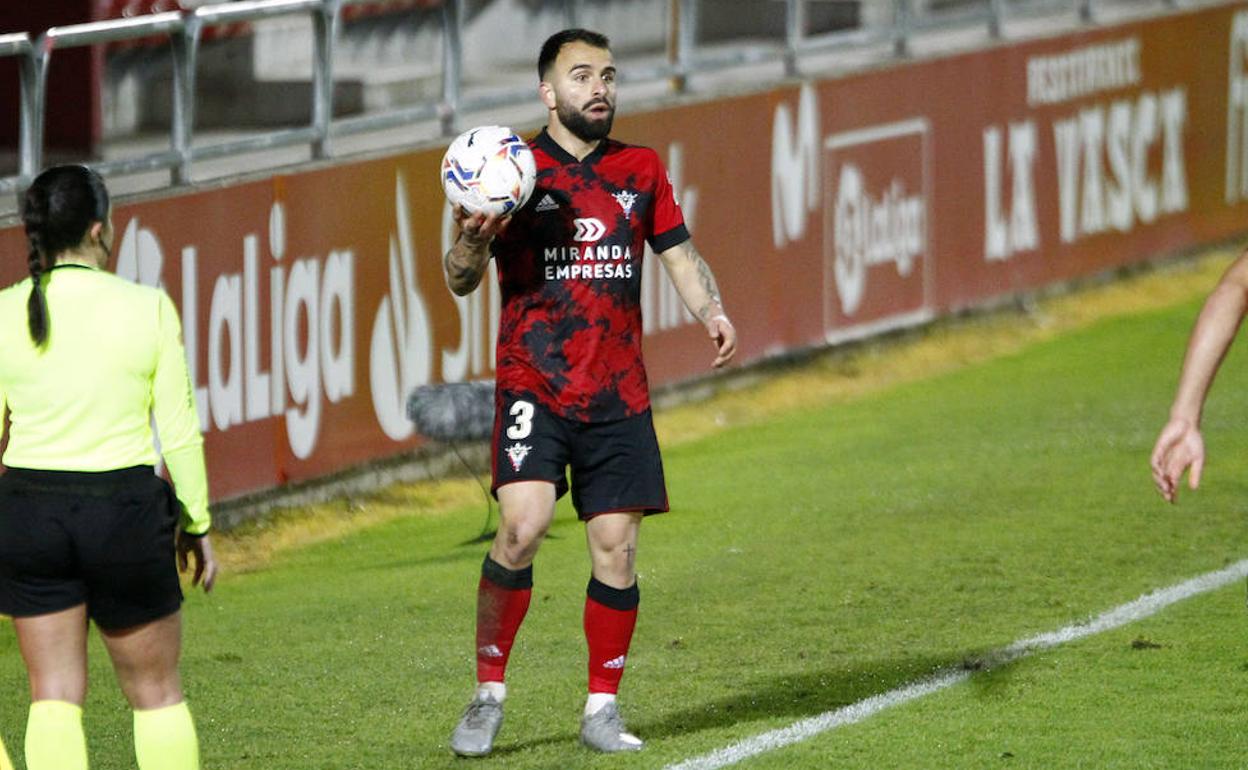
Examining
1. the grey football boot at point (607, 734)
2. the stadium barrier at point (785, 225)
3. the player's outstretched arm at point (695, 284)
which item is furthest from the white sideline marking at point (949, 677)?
the stadium barrier at point (785, 225)

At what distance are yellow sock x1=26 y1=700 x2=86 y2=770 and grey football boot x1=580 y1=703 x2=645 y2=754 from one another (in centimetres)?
187

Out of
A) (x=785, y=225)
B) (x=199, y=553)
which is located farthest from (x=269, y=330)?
(x=199, y=553)

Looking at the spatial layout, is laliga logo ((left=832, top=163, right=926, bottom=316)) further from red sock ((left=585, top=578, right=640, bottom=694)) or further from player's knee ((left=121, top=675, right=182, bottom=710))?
player's knee ((left=121, top=675, right=182, bottom=710))

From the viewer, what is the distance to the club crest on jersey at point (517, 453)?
670 centimetres

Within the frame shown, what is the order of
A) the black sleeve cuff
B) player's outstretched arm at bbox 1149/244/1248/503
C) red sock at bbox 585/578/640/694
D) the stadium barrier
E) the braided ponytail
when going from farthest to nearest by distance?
the stadium barrier < the black sleeve cuff < red sock at bbox 585/578/640/694 < the braided ponytail < player's outstretched arm at bbox 1149/244/1248/503

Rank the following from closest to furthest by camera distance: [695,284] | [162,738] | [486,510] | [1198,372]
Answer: [1198,372] → [162,738] → [695,284] → [486,510]

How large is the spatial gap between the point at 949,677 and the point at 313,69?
203 inches

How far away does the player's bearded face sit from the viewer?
6711mm

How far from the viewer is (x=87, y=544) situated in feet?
17.2

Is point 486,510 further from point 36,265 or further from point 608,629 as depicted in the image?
point 36,265

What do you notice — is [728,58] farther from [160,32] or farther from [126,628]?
[126,628]

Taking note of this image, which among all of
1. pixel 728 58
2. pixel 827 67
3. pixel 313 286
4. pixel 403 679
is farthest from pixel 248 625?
pixel 827 67

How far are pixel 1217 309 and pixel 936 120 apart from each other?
1082 centimetres

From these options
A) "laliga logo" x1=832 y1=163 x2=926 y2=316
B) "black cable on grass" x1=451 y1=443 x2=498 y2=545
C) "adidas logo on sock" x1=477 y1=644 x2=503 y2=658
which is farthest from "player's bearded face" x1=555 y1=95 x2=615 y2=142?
"laliga logo" x1=832 y1=163 x2=926 y2=316
